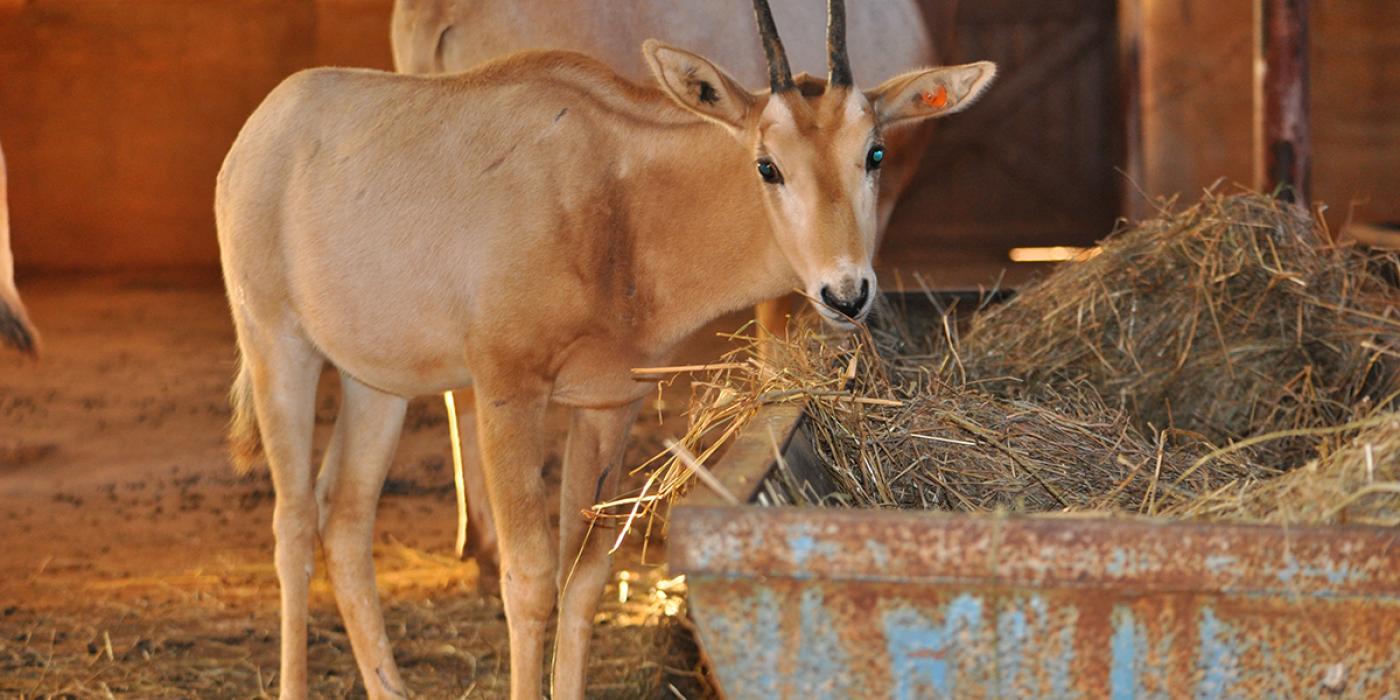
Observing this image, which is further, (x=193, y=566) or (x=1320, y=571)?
(x=193, y=566)

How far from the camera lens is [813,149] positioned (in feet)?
12.1

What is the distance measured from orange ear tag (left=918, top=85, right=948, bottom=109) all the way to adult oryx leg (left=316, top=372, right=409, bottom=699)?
6.12 ft

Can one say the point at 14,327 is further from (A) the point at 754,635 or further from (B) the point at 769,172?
(A) the point at 754,635

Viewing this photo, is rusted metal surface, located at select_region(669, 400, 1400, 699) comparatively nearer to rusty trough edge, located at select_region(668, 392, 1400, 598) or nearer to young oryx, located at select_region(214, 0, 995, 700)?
rusty trough edge, located at select_region(668, 392, 1400, 598)

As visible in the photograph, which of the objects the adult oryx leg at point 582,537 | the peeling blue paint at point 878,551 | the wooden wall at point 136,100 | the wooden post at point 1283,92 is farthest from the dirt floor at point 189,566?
the wooden wall at point 136,100

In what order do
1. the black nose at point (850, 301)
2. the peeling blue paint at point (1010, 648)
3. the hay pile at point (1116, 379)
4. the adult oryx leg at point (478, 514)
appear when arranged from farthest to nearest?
the adult oryx leg at point (478, 514) → the hay pile at point (1116, 379) → the black nose at point (850, 301) → the peeling blue paint at point (1010, 648)

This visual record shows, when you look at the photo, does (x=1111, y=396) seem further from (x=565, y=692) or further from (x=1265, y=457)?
(x=565, y=692)

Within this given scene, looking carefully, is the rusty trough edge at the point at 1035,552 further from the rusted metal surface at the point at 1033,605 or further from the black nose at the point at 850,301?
the black nose at the point at 850,301

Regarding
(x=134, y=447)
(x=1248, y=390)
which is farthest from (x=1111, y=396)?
(x=134, y=447)

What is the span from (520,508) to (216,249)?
1107 centimetres

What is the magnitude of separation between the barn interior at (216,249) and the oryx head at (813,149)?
1.51 meters

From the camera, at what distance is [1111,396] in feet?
17.0

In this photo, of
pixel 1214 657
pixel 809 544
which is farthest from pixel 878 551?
pixel 1214 657

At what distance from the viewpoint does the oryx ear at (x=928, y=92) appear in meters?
3.94
